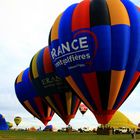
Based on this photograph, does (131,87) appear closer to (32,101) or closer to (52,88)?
(52,88)

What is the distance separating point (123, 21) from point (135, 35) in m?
1.47

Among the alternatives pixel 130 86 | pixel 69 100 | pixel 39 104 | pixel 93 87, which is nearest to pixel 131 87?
pixel 130 86

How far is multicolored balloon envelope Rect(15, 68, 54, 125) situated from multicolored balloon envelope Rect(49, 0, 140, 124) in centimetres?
1558

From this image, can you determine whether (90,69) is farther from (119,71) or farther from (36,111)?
(36,111)

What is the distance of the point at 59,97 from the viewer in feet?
148

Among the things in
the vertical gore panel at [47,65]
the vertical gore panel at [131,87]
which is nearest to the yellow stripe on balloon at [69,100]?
the vertical gore panel at [47,65]

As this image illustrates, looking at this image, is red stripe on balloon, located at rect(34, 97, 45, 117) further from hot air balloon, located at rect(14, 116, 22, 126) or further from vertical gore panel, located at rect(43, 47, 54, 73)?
hot air balloon, located at rect(14, 116, 22, 126)

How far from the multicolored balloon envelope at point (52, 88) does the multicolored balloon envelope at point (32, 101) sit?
460 centimetres

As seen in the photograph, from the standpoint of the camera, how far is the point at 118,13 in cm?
3566

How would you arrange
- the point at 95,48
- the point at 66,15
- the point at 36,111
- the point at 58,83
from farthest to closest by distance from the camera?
the point at 36,111 → the point at 58,83 → the point at 66,15 → the point at 95,48

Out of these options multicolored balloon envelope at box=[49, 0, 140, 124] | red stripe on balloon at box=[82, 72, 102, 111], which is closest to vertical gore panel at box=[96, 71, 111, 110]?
multicolored balloon envelope at box=[49, 0, 140, 124]

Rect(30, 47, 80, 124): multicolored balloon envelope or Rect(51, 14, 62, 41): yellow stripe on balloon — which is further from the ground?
Rect(51, 14, 62, 41): yellow stripe on balloon

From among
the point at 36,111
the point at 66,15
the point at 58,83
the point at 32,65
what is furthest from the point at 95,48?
the point at 36,111

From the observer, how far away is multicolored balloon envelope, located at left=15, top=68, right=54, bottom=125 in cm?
5156
